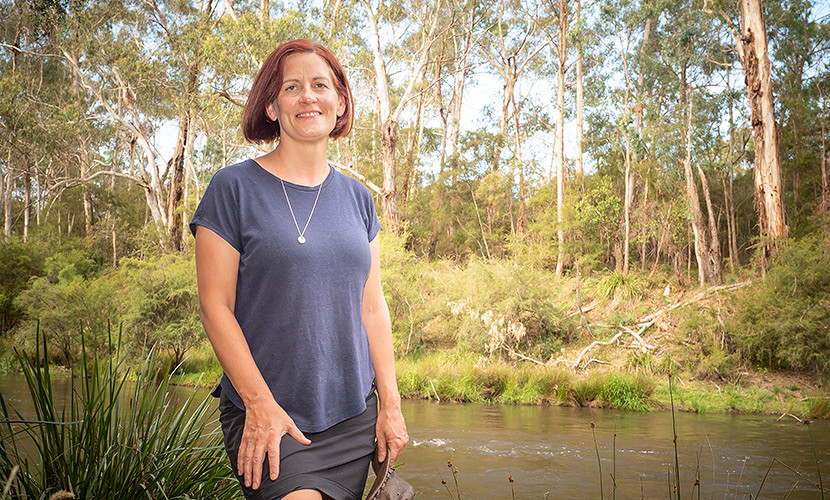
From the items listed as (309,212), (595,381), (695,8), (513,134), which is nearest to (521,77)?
(513,134)

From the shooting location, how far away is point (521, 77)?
84.2 ft

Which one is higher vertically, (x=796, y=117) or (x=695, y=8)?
(x=695, y=8)

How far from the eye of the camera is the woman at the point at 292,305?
135 cm

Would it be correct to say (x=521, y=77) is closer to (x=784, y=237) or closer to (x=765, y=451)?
(x=784, y=237)

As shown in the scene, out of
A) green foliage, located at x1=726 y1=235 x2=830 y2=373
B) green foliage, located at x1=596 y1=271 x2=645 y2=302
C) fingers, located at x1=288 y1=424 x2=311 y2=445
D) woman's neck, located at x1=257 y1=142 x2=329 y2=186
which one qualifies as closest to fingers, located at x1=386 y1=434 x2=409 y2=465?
fingers, located at x1=288 y1=424 x2=311 y2=445

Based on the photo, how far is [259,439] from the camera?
1.32 m

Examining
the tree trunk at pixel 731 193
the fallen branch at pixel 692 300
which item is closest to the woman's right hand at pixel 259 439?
the fallen branch at pixel 692 300

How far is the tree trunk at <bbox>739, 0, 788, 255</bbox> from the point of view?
471 inches

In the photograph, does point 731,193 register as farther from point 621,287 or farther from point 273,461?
point 273,461

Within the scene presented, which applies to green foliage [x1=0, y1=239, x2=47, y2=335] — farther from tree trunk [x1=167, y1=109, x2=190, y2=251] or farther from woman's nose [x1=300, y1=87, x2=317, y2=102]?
woman's nose [x1=300, y1=87, x2=317, y2=102]

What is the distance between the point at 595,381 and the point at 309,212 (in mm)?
9921

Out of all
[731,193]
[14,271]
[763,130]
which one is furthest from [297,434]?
[731,193]

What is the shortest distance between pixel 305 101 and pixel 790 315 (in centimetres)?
1095

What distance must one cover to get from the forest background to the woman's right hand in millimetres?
7469
